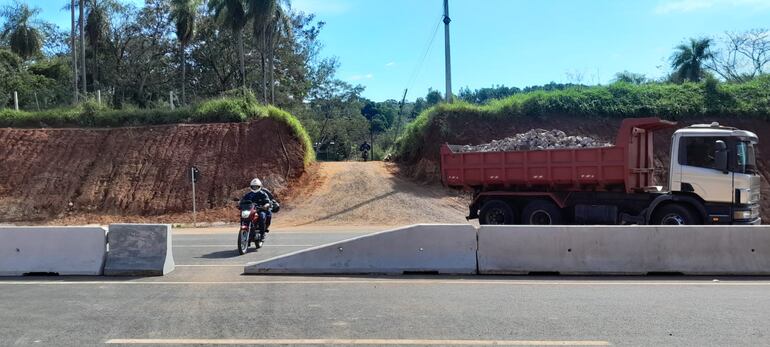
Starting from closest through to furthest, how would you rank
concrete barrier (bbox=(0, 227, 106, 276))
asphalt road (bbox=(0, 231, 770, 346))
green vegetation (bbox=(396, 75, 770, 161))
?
asphalt road (bbox=(0, 231, 770, 346)) < concrete barrier (bbox=(0, 227, 106, 276)) < green vegetation (bbox=(396, 75, 770, 161))

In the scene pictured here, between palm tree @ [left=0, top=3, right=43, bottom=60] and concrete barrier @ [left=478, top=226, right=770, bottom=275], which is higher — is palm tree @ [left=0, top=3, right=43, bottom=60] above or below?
above

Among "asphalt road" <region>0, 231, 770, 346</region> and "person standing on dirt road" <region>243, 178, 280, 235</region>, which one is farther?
"person standing on dirt road" <region>243, 178, 280, 235</region>

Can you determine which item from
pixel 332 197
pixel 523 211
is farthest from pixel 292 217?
pixel 523 211

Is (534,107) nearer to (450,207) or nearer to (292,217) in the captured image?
(450,207)

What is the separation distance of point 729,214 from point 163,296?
1102 cm

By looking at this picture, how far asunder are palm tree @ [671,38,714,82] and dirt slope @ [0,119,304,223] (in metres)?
37.5

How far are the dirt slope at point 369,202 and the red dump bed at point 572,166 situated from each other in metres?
8.18

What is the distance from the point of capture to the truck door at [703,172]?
480 inches

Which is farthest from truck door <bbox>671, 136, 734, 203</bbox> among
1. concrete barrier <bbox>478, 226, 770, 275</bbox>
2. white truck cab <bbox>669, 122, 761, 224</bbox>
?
concrete barrier <bbox>478, 226, 770, 275</bbox>

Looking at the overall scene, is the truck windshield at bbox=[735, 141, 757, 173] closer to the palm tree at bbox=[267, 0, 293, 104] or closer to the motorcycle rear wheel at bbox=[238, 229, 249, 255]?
the motorcycle rear wheel at bbox=[238, 229, 249, 255]

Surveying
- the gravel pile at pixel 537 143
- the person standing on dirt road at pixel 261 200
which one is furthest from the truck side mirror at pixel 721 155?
the person standing on dirt road at pixel 261 200

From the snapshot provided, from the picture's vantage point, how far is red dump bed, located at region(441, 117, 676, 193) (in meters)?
13.4

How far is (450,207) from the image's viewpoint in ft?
83.9

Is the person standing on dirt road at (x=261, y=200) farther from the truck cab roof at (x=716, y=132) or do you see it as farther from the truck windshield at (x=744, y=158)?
the truck windshield at (x=744, y=158)
